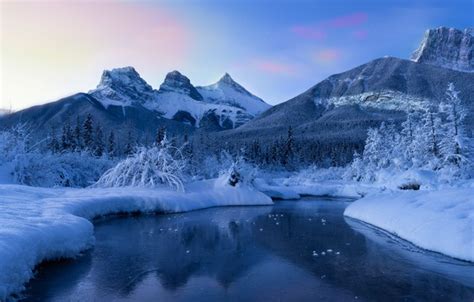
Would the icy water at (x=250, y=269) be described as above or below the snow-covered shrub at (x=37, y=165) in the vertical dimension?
below

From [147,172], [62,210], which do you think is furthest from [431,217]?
[147,172]

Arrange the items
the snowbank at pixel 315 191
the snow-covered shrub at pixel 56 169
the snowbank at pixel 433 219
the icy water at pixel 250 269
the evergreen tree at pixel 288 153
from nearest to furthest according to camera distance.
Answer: the icy water at pixel 250 269 < the snowbank at pixel 433 219 < the snow-covered shrub at pixel 56 169 < the snowbank at pixel 315 191 < the evergreen tree at pixel 288 153

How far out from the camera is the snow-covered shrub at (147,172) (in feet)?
93.3

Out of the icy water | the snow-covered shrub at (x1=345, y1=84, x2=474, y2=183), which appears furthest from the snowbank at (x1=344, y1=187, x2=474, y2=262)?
the snow-covered shrub at (x1=345, y1=84, x2=474, y2=183)

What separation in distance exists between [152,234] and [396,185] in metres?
30.0

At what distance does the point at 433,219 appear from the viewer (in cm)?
1523

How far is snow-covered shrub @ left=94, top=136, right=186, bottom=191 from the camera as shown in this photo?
28438 mm

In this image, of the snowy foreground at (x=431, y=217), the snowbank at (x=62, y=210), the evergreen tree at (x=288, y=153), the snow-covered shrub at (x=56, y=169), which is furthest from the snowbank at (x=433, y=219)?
the evergreen tree at (x=288, y=153)

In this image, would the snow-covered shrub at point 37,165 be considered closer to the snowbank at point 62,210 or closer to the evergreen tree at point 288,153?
the snowbank at point 62,210

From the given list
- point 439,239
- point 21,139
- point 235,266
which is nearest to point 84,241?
point 235,266

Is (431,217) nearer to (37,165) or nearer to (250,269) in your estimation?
(250,269)

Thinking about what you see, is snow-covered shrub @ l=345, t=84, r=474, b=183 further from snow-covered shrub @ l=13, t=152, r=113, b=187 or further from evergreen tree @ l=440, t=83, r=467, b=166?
snow-covered shrub @ l=13, t=152, r=113, b=187

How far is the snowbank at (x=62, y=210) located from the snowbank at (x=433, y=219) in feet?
37.2

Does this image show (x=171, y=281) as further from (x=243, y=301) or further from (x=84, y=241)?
(x=84, y=241)
